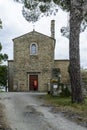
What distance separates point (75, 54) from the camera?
89.5 feet

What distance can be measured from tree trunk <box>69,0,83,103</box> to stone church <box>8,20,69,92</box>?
30.6 m

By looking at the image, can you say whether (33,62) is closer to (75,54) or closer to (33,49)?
(33,49)

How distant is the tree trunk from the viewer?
27.3 m

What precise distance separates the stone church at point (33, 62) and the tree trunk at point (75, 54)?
3061cm

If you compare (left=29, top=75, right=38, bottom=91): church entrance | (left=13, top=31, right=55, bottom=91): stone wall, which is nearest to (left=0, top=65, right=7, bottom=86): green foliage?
(left=13, top=31, right=55, bottom=91): stone wall

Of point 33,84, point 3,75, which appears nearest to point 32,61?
point 33,84

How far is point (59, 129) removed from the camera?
14711 millimetres

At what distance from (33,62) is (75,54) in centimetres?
3159

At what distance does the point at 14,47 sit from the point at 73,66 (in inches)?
1277

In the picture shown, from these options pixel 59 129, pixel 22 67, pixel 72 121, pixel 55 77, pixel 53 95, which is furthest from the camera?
pixel 22 67

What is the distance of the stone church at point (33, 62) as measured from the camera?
58375mm

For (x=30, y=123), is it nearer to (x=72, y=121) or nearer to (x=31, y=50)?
(x=72, y=121)

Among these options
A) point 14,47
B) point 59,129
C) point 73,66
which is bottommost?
point 59,129

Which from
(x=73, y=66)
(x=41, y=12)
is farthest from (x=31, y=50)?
(x=73, y=66)
